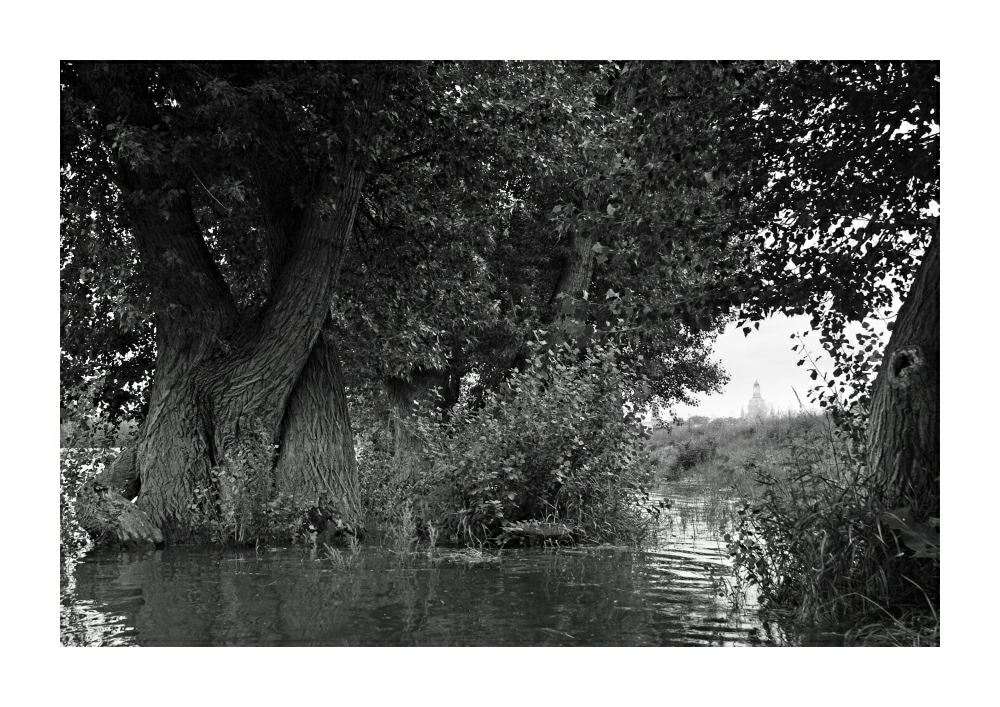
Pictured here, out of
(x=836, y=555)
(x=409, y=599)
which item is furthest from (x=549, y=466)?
(x=836, y=555)

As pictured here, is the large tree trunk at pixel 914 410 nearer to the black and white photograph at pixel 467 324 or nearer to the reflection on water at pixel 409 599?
the black and white photograph at pixel 467 324

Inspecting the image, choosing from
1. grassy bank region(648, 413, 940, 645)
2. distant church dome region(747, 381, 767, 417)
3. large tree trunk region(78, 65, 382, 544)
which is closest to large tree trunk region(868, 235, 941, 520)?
grassy bank region(648, 413, 940, 645)

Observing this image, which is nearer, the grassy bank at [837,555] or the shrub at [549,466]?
the grassy bank at [837,555]

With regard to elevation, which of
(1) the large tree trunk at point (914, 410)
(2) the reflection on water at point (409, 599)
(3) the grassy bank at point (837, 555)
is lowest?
(2) the reflection on water at point (409, 599)

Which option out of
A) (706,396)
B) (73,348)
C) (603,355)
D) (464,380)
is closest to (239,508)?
(73,348)

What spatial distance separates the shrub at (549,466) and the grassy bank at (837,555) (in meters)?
2.82

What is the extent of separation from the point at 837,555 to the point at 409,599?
9.17 feet

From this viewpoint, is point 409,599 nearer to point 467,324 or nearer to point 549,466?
point 549,466

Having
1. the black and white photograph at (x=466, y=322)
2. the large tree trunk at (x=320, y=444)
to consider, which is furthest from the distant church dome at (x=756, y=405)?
the large tree trunk at (x=320, y=444)

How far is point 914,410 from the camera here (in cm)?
495

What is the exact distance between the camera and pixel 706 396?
66.2ft

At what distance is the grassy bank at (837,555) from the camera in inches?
Result: 184
